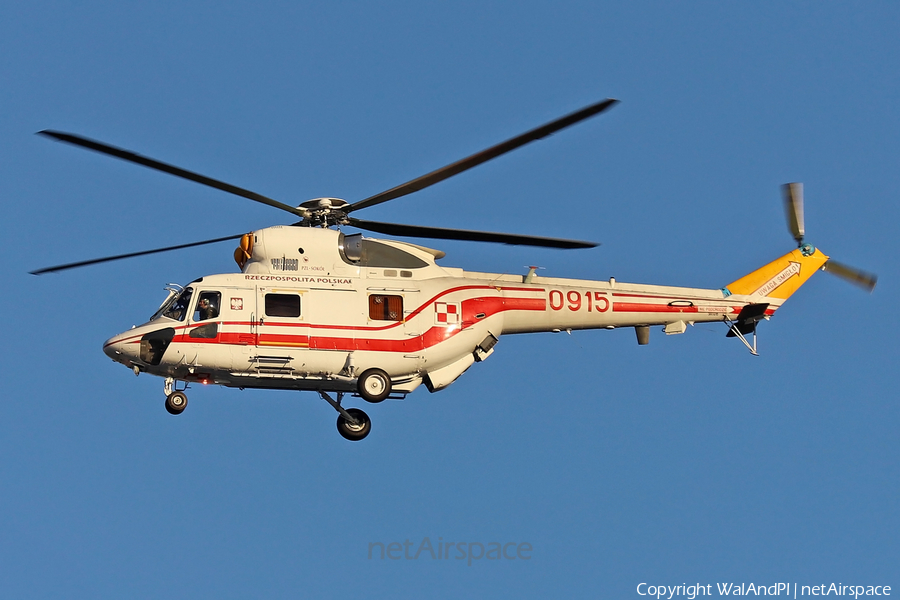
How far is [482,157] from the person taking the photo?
17031mm

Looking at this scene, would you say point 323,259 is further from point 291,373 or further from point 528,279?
point 528,279

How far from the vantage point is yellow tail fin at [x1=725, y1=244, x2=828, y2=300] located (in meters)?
22.6

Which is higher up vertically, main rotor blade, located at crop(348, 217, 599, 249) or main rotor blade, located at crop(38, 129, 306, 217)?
main rotor blade, located at crop(38, 129, 306, 217)

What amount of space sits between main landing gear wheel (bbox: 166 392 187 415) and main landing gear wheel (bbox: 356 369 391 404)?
3.10 meters

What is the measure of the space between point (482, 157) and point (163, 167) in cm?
507

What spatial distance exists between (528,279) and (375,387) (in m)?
3.83

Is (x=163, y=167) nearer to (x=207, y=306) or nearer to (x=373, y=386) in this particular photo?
(x=207, y=306)

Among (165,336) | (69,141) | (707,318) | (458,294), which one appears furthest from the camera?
(707,318)

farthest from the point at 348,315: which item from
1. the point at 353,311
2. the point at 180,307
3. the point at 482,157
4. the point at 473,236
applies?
the point at 482,157

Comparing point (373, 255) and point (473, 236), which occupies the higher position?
point (473, 236)

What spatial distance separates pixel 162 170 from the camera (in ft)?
57.2

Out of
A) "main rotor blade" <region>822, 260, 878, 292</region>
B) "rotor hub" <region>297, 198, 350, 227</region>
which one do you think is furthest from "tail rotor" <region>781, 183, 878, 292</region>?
"rotor hub" <region>297, 198, 350, 227</region>

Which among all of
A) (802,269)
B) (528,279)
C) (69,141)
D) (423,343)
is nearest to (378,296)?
(423,343)

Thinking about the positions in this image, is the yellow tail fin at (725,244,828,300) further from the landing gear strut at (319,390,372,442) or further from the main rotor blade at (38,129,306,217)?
the main rotor blade at (38,129,306,217)
